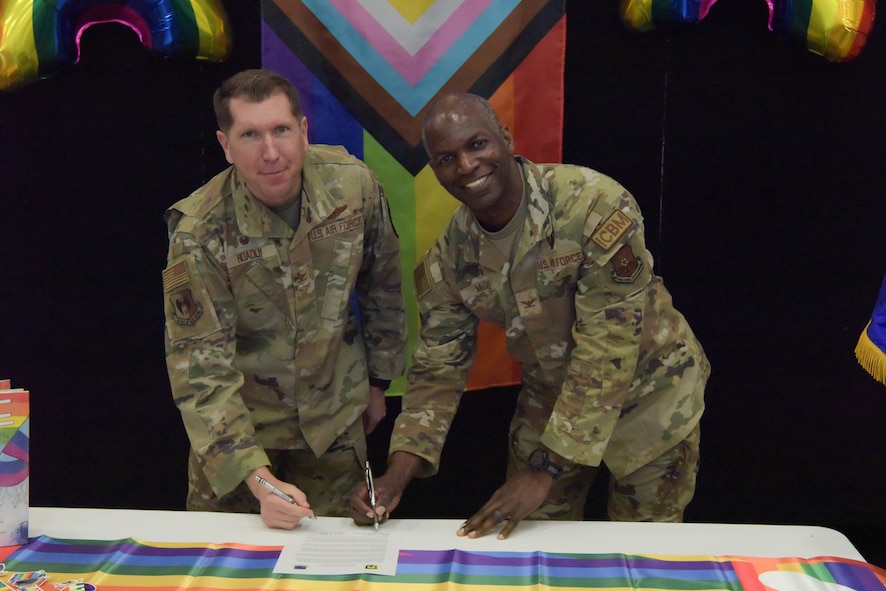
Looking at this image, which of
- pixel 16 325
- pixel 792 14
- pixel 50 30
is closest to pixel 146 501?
pixel 16 325

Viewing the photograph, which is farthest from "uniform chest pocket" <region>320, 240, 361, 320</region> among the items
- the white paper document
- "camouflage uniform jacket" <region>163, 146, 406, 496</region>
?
the white paper document

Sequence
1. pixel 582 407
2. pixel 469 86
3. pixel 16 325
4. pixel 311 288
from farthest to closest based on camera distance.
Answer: pixel 16 325
pixel 469 86
pixel 311 288
pixel 582 407

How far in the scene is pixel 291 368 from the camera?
1845mm

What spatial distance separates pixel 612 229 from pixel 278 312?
2.46 ft

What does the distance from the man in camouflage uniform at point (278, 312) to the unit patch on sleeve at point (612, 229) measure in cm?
53

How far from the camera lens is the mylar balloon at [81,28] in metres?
1.98

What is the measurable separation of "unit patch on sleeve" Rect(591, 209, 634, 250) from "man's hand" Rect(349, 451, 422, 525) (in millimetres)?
582

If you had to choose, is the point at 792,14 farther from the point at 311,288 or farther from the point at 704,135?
the point at 311,288

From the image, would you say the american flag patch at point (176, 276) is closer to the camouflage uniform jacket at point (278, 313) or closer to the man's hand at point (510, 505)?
the camouflage uniform jacket at point (278, 313)

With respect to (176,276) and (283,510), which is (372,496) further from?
(176,276)

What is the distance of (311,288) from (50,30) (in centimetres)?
96

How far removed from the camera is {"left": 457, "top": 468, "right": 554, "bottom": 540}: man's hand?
4.80 ft

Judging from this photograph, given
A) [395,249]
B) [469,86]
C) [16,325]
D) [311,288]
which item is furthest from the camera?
[16,325]

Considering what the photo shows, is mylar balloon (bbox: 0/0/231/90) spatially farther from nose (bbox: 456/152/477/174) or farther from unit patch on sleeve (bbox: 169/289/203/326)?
nose (bbox: 456/152/477/174)
